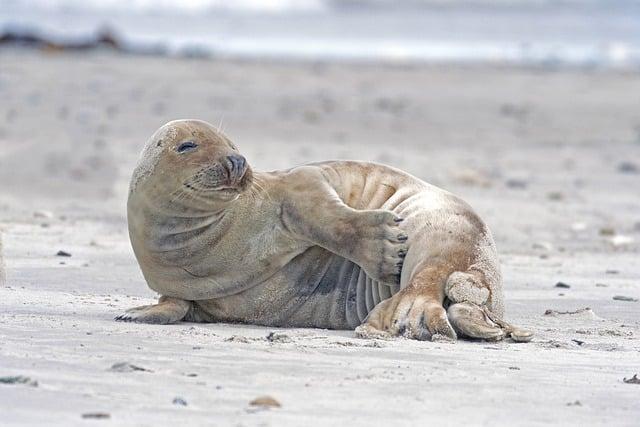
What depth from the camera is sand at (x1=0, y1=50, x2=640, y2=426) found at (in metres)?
4.47

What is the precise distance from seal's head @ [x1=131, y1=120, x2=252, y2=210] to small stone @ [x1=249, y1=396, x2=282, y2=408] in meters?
1.55

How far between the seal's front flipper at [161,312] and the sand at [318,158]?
9cm

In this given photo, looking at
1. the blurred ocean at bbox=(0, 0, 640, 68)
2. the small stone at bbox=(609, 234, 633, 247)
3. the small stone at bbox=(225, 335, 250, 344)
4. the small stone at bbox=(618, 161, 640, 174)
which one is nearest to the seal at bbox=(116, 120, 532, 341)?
the small stone at bbox=(225, 335, 250, 344)

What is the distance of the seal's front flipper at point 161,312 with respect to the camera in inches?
228

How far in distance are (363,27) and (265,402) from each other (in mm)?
27910

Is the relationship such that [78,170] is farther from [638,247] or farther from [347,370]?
[347,370]

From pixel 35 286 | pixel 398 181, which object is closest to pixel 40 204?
pixel 35 286

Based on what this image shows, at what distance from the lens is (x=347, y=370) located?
487cm

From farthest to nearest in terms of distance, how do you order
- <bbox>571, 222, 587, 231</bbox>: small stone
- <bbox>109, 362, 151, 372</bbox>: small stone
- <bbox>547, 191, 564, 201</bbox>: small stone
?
<bbox>547, 191, 564, 201</bbox>: small stone
<bbox>571, 222, 587, 231</bbox>: small stone
<bbox>109, 362, 151, 372</bbox>: small stone

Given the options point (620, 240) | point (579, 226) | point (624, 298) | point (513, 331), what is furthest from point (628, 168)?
point (513, 331)

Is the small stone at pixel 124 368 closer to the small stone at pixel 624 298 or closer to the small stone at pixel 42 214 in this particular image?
the small stone at pixel 624 298

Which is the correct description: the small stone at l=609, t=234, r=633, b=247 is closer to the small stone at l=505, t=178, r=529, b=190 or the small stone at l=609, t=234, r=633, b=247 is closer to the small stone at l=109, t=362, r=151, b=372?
the small stone at l=505, t=178, r=529, b=190

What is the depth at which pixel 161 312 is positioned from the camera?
582cm

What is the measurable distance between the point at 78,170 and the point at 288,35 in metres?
18.6
